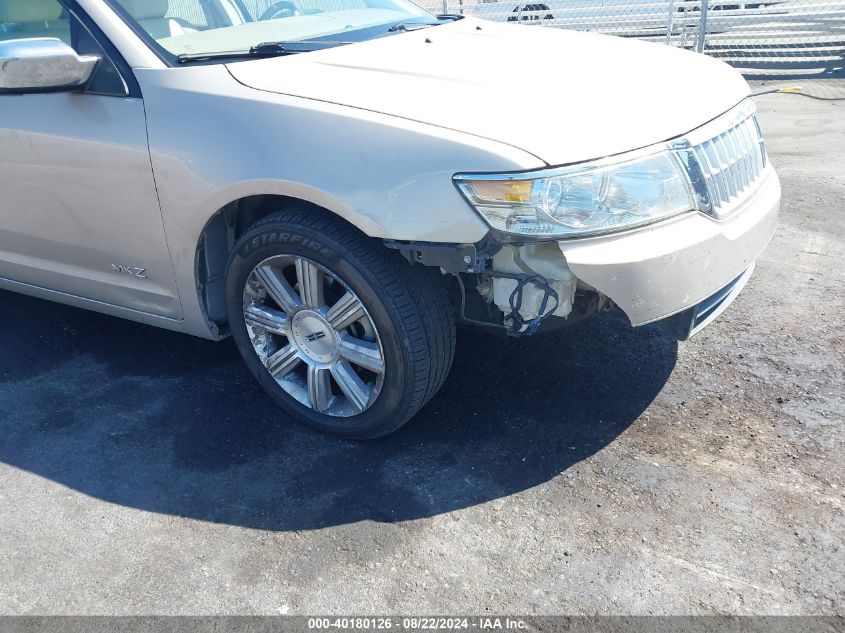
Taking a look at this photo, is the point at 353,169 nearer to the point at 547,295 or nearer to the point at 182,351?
the point at 547,295

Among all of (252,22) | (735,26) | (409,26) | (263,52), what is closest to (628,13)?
(735,26)

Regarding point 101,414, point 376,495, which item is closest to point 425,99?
point 376,495

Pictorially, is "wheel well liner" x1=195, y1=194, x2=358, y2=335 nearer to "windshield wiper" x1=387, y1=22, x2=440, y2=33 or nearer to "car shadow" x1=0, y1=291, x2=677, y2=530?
"car shadow" x1=0, y1=291, x2=677, y2=530

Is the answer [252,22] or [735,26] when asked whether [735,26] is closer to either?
[735,26]

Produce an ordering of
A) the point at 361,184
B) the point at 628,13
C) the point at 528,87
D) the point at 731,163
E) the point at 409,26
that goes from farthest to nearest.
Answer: the point at 628,13 < the point at 409,26 < the point at 731,163 < the point at 528,87 < the point at 361,184

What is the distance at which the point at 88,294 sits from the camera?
3580 mm

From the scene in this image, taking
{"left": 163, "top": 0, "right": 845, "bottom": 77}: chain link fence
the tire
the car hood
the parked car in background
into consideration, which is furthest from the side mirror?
{"left": 163, "top": 0, "right": 845, "bottom": 77}: chain link fence

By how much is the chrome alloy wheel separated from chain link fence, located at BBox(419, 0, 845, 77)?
24.7ft

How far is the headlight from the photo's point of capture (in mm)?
2479

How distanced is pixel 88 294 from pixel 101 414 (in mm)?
532

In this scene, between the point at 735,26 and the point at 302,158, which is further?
the point at 735,26

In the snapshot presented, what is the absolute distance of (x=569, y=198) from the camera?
2.49m

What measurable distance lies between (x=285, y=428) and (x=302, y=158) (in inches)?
44.1

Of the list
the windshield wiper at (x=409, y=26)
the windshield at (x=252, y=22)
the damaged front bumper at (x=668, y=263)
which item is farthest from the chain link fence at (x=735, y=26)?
the damaged front bumper at (x=668, y=263)
